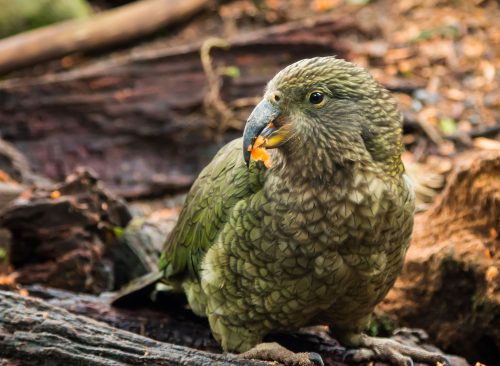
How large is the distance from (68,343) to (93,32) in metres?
5.15

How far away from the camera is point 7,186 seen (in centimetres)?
567

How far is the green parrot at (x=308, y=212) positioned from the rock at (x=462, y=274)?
2.36 ft

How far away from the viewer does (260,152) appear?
132 inches

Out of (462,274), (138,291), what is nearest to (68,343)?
(138,291)

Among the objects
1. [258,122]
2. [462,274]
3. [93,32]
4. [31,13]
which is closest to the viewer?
[258,122]

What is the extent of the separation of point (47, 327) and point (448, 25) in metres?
6.09

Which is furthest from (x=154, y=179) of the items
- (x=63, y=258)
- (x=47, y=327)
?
(x=47, y=327)

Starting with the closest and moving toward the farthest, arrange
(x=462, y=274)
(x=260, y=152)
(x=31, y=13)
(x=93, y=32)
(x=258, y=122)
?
(x=258, y=122)
(x=260, y=152)
(x=462, y=274)
(x=93, y=32)
(x=31, y=13)

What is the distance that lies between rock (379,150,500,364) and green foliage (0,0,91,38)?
5.37 meters

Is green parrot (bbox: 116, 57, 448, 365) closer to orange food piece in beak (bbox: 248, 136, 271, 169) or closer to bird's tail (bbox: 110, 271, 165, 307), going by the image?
orange food piece in beak (bbox: 248, 136, 271, 169)

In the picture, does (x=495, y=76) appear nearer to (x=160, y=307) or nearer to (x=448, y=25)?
(x=448, y=25)

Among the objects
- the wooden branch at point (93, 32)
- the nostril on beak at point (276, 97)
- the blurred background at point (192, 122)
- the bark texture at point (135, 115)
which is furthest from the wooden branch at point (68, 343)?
the wooden branch at point (93, 32)

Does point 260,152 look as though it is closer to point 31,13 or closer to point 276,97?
point 276,97

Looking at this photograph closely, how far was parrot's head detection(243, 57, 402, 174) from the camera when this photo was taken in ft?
10.8
